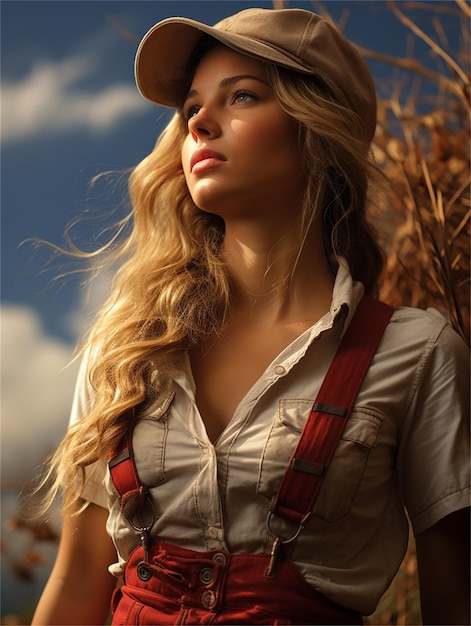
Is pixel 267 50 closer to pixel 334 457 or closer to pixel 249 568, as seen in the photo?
pixel 334 457

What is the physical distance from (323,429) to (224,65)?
698 millimetres

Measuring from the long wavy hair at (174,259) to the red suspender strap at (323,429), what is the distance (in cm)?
26

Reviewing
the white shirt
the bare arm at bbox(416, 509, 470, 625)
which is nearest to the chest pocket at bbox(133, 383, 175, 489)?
the white shirt

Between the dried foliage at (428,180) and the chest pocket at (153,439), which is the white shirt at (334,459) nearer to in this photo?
the chest pocket at (153,439)

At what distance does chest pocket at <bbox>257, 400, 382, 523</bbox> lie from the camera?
137 cm

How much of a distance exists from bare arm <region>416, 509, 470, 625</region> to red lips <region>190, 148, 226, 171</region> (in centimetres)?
75

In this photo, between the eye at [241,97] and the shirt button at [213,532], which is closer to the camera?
the shirt button at [213,532]

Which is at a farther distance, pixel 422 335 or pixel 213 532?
pixel 422 335

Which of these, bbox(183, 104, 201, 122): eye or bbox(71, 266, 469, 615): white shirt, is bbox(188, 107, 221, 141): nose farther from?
bbox(71, 266, 469, 615): white shirt

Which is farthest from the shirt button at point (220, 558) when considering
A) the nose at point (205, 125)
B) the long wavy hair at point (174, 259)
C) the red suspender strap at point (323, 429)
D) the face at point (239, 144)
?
the nose at point (205, 125)

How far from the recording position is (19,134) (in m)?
2.28

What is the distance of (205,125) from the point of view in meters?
1.54

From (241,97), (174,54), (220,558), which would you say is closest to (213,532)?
(220,558)

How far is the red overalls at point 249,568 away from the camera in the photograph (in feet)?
4.37
